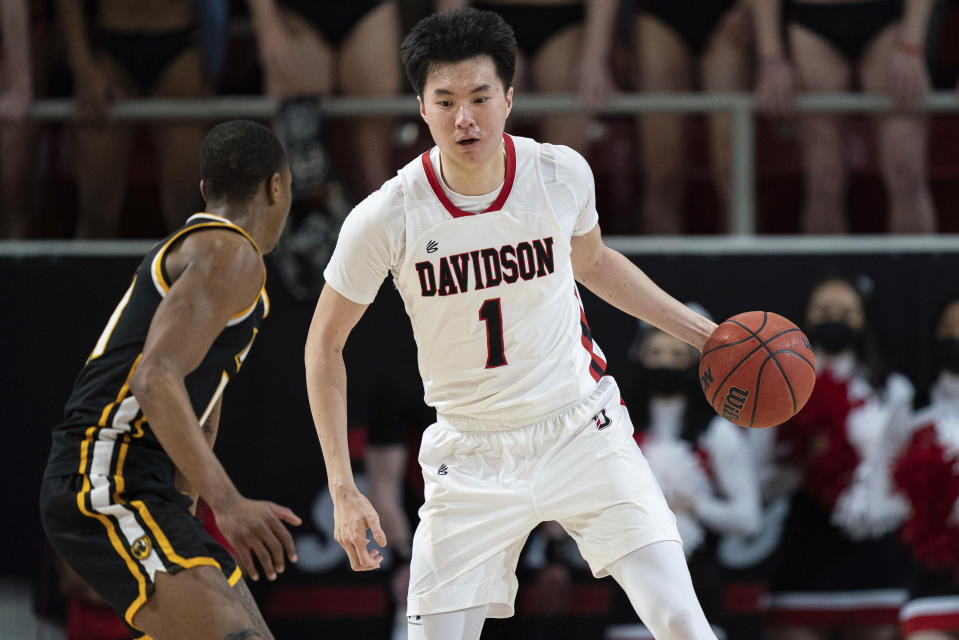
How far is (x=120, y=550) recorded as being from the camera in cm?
359

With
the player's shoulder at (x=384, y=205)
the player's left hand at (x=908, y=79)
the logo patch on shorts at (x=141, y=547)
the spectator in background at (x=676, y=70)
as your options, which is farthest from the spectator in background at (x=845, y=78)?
the logo patch on shorts at (x=141, y=547)

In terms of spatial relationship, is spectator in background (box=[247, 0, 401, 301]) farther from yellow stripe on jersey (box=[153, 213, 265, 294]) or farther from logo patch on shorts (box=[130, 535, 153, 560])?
logo patch on shorts (box=[130, 535, 153, 560])

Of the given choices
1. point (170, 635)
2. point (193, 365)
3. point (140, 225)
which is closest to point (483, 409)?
point (193, 365)

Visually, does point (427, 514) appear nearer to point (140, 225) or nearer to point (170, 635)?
point (170, 635)

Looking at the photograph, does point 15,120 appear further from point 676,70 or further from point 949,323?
point 949,323

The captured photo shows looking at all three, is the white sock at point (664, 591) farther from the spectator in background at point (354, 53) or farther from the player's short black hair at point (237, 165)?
the spectator in background at point (354, 53)

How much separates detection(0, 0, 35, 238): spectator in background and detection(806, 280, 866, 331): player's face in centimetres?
472

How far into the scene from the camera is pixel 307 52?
6.70 metres

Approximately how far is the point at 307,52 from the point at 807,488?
3.79 metres

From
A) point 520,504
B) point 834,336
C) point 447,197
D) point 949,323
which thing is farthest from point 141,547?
point 949,323

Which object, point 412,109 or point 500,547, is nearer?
point 500,547

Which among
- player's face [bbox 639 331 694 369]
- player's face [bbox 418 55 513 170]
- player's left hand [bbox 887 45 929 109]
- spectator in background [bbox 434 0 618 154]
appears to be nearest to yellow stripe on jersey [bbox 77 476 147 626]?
player's face [bbox 418 55 513 170]

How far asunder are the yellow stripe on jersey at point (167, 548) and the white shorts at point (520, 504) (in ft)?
2.25

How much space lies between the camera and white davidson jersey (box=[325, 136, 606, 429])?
376cm
